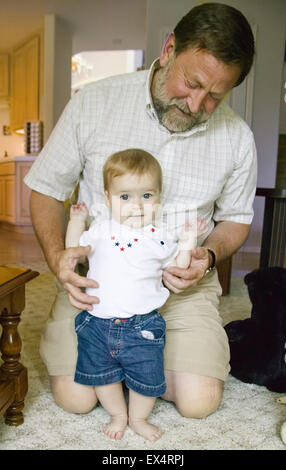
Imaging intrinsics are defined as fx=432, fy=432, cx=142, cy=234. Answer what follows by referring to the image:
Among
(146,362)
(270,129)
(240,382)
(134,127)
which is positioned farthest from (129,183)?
(270,129)

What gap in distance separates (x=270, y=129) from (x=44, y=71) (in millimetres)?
2629

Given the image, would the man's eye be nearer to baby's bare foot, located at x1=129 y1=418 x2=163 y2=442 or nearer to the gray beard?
the gray beard

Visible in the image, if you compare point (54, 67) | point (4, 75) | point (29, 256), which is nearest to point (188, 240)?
→ point (29, 256)

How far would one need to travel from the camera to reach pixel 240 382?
143cm

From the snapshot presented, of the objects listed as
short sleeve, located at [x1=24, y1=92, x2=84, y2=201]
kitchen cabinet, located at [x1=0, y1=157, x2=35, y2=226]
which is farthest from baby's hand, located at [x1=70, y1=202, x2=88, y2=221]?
kitchen cabinet, located at [x1=0, y1=157, x2=35, y2=226]

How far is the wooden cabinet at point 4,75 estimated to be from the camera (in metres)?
5.91

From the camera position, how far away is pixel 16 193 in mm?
5242

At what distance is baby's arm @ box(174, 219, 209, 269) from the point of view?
1.13 m

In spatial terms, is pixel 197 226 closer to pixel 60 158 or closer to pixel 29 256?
pixel 60 158

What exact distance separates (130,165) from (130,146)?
0.76ft

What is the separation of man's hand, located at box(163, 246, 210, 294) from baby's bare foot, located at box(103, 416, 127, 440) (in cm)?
36

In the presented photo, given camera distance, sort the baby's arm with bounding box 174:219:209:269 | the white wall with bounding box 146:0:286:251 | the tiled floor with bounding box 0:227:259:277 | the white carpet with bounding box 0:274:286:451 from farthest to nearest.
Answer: the white wall with bounding box 146:0:286:251
the tiled floor with bounding box 0:227:259:277
the baby's arm with bounding box 174:219:209:269
the white carpet with bounding box 0:274:286:451
